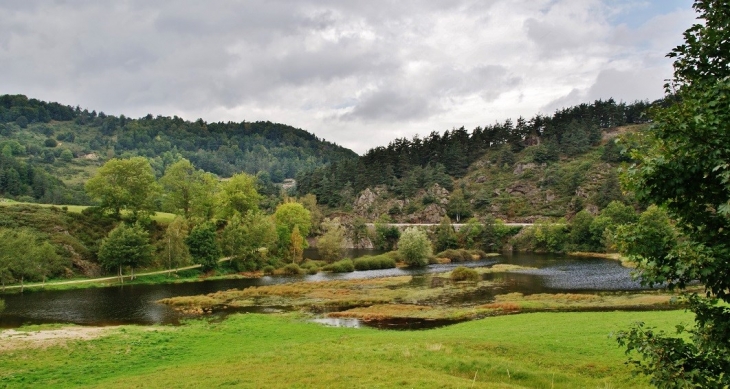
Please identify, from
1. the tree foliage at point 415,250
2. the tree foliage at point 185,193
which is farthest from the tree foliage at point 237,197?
the tree foliage at point 415,250

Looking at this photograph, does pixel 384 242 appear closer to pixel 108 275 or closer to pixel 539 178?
pixel 539 178

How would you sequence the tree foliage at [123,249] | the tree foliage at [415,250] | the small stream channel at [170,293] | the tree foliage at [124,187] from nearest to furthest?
the small stream channel at [170,293], the tree foliage at [123,249], the tree foliage at [124,187], the tree foliage at [415,250]

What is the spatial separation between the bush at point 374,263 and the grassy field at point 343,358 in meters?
61.1

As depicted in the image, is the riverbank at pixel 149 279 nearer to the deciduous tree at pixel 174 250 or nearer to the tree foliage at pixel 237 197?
the deciduous tree at pixel 174 250

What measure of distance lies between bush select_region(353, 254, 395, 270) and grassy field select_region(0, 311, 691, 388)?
6112cm

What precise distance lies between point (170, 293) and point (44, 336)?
31.4 meters

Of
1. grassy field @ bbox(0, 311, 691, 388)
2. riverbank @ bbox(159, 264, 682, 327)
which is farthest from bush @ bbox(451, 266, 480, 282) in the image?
grassy field @ bbox(0, 311, 691, 388)

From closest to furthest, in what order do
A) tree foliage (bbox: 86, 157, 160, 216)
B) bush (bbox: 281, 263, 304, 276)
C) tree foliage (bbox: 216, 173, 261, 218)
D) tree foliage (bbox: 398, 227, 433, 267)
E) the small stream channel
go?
the small stream channel
bush (bbox: 281, 263, 304, 276)
tree foliage (bbox: 86, 157, 160, 216)
tree foliage (bbox: 398, 227, 433, 267)
tree foliage (bbox: 216, 173, 261, 218)

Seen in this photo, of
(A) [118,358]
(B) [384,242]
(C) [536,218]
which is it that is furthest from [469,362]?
(C) [536,218]

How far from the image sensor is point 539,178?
178 m

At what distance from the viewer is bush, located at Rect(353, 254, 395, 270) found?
99.6 meters

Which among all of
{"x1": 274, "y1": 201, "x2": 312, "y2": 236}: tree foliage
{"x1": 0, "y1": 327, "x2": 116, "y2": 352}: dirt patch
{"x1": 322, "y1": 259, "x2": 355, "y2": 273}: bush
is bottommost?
{"x1": 322, "y1": 259, "x2": 355, "y2": 273}: bush

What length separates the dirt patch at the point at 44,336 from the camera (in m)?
32.0

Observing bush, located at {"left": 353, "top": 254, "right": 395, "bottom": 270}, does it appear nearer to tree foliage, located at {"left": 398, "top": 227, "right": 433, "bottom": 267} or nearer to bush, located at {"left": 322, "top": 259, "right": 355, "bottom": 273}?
bush, located at {"left": 322, "top": 259, "right": 355, "bottom": 273}
